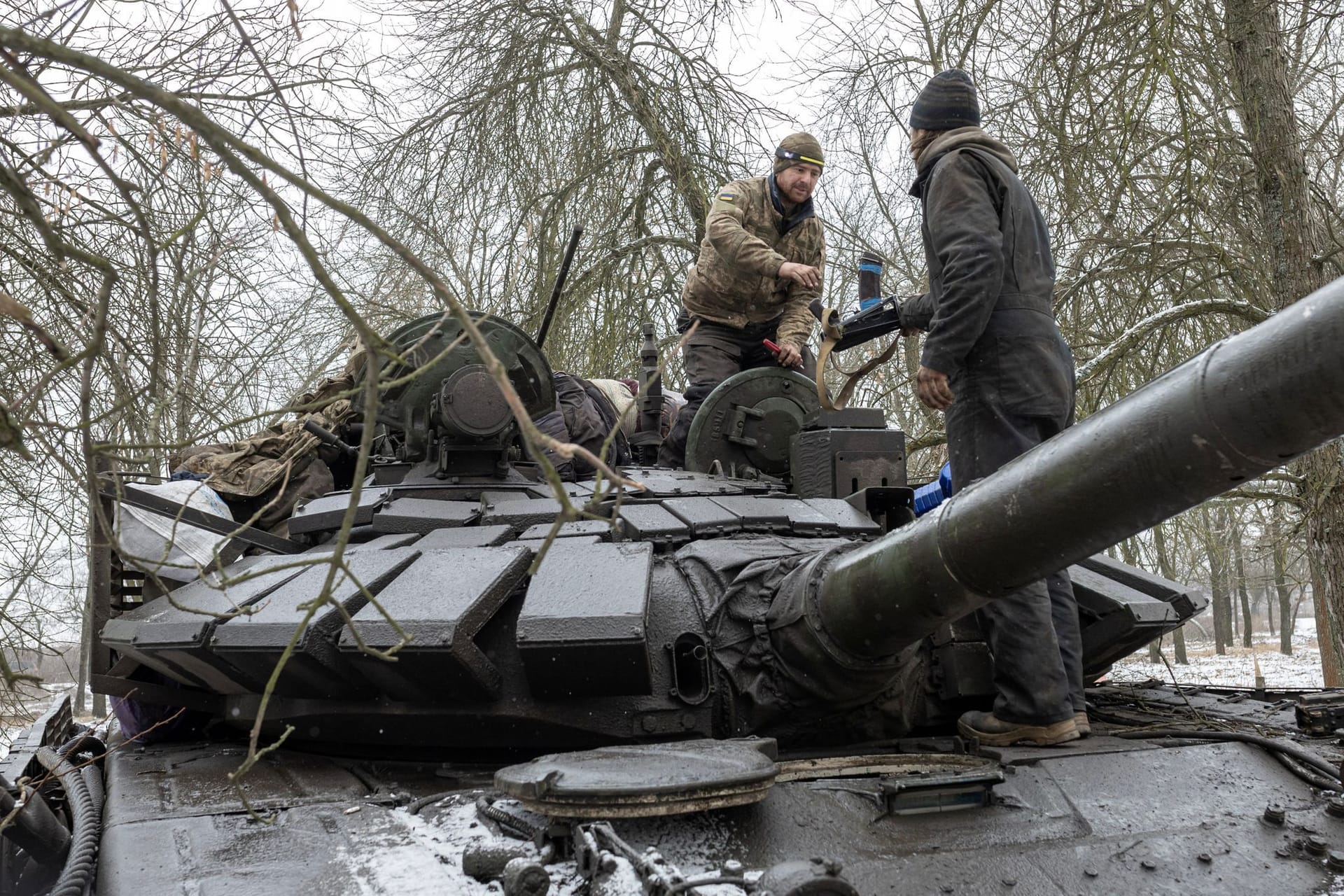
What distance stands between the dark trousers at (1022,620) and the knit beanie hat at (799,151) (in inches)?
73.9

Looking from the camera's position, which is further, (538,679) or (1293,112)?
(1293,112)

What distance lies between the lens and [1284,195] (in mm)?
7398

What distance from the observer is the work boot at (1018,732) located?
3.80 meters

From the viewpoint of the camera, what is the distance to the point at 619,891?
2521 mm

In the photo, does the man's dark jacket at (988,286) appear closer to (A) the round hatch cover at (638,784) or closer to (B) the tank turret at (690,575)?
(B) the tank turret at (690,575)

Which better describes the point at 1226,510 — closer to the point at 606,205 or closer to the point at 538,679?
the point at 606,205

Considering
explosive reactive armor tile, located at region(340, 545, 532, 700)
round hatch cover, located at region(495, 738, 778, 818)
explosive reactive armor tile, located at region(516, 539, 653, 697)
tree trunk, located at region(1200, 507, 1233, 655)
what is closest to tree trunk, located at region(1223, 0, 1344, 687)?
explosive reactive armor tile, located at region(516, 539, 653, 697)

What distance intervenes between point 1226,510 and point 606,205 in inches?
322

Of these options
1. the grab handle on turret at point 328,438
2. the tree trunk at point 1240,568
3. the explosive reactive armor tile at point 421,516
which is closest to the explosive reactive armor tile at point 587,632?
the explosive reactive armor tile at point 421,516

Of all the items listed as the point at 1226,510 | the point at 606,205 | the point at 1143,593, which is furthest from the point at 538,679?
the point at 1226,510

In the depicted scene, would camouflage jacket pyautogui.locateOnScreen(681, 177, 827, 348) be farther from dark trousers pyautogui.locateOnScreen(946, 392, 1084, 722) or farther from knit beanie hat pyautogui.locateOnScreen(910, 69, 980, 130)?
dark trousers pyautogui.locateOnScreen(946, 392, 1084, 722)

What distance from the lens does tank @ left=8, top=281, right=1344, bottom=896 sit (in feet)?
8.18

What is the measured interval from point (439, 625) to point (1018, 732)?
184 centimetres

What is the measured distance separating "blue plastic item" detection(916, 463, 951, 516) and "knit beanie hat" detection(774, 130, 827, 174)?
1.56m
